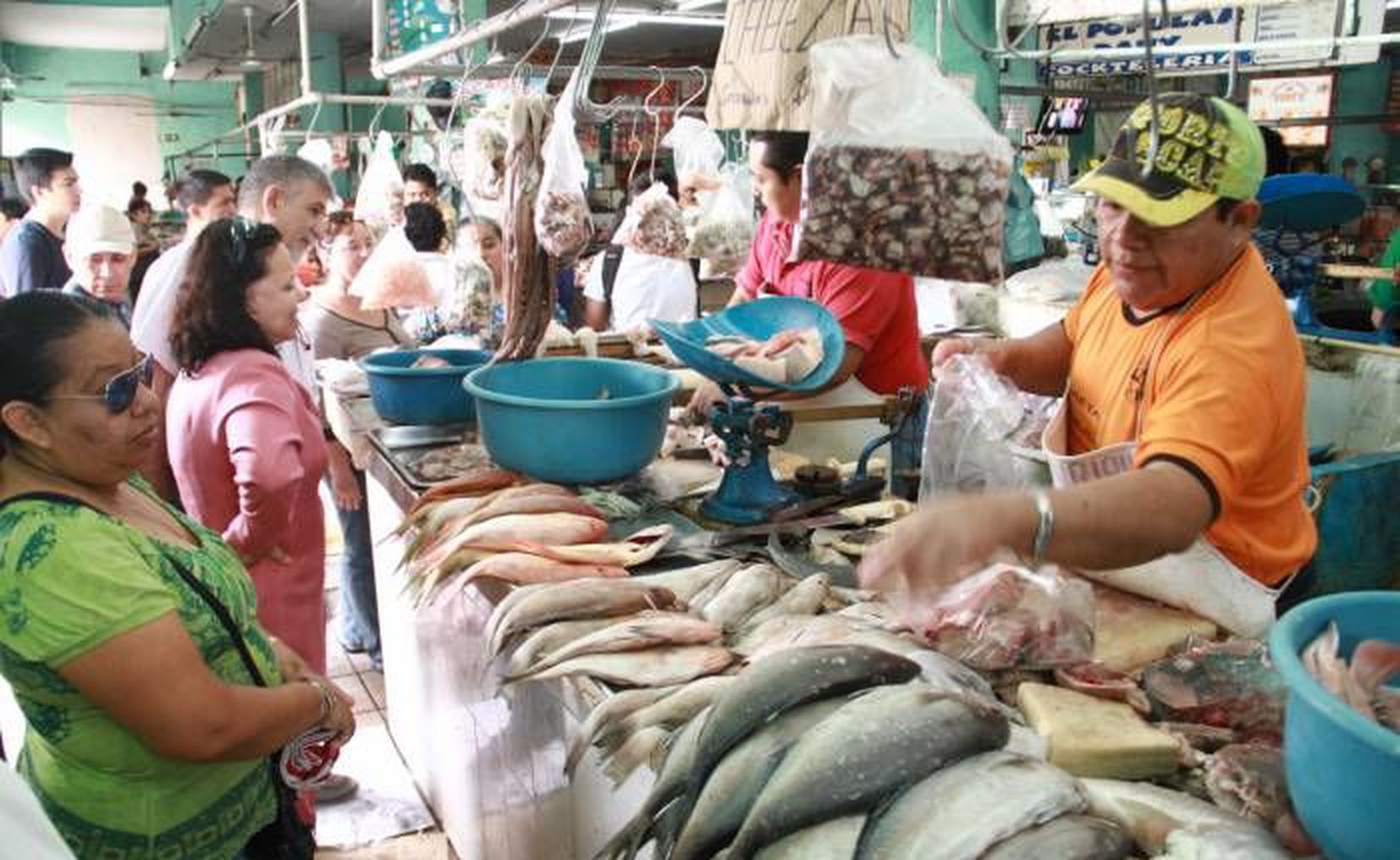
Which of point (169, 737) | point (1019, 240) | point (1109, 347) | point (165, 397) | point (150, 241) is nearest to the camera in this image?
point (169, 737)

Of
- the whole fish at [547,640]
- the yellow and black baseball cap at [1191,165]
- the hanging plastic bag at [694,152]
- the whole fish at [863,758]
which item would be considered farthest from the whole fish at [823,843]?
the hanging plastic bag at [694,152]

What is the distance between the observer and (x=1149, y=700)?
5.08ft

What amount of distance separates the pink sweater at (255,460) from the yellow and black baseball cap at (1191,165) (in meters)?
2.12

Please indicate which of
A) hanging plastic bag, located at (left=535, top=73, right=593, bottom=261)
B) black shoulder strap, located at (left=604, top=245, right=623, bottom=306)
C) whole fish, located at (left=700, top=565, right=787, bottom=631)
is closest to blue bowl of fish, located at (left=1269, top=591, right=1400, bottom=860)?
whole fish, located at (left=700, top=565, right=787, bottom=631)

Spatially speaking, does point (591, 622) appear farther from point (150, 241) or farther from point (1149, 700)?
point (150, 241)

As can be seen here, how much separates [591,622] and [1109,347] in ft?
3.82

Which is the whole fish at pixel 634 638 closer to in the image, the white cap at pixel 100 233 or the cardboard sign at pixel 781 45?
the cardboard sign at pixel 781 45

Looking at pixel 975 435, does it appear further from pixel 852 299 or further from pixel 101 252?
pixel 101 252

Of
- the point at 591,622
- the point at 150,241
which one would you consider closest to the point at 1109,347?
the point at 591,622

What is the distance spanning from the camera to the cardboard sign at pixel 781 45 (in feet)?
6.72

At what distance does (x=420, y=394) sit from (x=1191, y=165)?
236cm

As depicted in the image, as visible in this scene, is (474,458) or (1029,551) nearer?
(1029,551)

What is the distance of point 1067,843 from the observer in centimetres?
111

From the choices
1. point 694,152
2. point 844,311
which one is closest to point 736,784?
point 844,311
